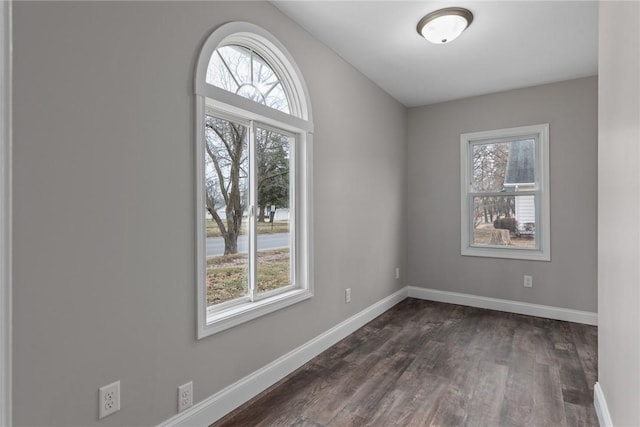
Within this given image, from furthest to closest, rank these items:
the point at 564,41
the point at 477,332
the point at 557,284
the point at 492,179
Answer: the point at 492,179 → the point at 557,284 → the point at 477,332 → the point at 564,41

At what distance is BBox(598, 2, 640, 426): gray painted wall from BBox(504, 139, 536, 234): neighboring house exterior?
2003 mm

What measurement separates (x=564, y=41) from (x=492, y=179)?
162 centimetres

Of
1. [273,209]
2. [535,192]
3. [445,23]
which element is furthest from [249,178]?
[535,192]

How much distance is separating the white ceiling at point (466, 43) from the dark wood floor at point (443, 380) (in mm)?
2551

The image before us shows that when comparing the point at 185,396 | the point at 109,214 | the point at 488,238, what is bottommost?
the point at 185,396

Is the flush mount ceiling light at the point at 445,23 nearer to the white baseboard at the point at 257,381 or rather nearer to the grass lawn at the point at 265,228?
the grass lawn at the point at 265,228

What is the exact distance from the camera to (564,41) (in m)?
2.78

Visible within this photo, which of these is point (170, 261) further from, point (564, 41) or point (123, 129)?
point (564, 41)

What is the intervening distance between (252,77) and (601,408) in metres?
2.85

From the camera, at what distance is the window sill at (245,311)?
1.91 meters

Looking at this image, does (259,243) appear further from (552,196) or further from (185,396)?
(552,196)

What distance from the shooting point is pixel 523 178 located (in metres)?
3.86

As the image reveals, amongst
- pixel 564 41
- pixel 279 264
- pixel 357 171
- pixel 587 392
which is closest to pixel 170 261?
pixel 279 264
